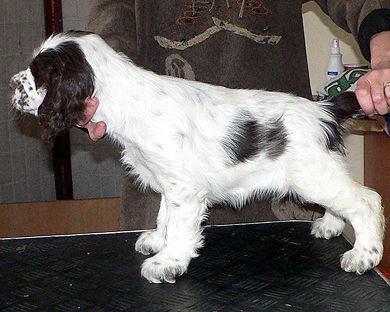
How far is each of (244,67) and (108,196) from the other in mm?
1966

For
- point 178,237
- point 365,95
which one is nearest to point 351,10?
point 365,95

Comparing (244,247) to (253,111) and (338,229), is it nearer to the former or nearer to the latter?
(338,229)

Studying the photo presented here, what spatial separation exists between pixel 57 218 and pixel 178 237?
2114mm

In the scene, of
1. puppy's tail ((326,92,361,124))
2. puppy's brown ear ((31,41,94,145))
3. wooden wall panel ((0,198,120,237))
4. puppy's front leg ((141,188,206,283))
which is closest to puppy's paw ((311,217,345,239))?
puppy's tail ((326,92,361,124))

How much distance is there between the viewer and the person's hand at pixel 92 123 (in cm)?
204

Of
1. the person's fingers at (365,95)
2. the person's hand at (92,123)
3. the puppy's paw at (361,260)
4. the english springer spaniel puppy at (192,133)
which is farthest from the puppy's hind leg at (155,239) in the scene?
the person's fingers at (365,95)

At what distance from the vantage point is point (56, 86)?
196 cm

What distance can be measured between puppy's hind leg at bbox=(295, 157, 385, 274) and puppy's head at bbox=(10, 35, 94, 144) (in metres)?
0.63

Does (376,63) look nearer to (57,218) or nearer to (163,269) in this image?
(163,269)

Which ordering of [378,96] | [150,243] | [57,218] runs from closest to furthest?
[378,96] < [150,243] < [57,218]

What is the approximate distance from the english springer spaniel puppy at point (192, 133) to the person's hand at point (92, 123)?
1 cm

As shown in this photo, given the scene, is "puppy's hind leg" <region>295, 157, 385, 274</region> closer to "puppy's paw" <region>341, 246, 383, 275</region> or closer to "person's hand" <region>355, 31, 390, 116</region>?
"puppy's paw" <region>341, 246, 383, 275</region>

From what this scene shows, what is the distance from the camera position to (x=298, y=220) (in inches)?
101

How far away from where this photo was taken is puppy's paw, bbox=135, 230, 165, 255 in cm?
230
